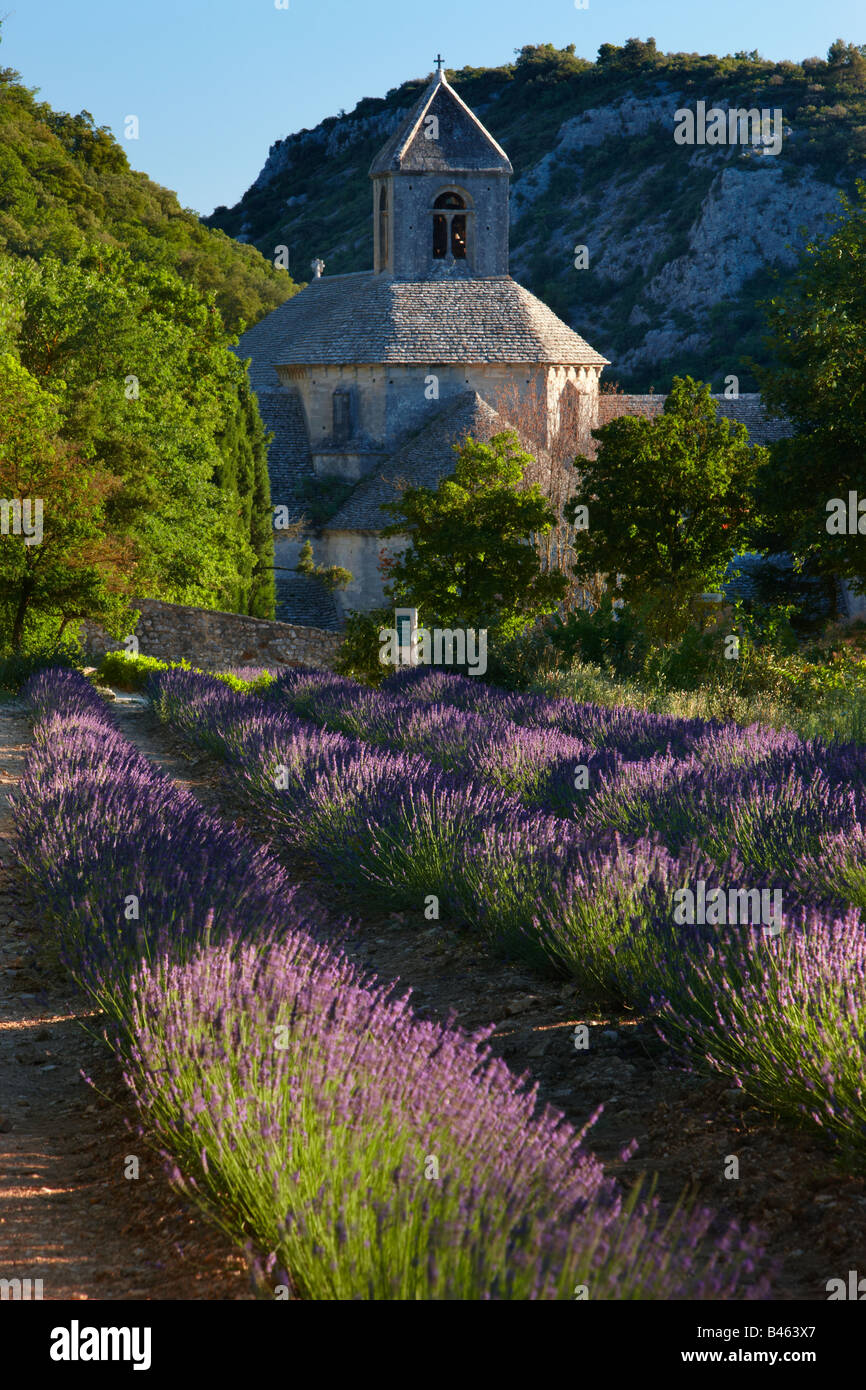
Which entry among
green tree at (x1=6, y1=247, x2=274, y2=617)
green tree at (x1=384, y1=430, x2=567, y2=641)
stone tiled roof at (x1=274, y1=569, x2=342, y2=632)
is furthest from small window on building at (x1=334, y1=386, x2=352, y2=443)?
green tree at (x1=384, y1=430, x2=567, y2=641)

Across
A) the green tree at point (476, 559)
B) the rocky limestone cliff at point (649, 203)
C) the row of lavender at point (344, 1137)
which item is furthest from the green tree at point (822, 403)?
the rocky limestone cliff at point (649, 203)

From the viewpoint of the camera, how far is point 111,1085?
4.23 m

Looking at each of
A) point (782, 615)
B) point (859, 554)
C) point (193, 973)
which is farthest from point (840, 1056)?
point (859, 554)

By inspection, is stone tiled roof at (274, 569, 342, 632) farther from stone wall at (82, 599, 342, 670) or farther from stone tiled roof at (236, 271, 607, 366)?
stone wall at (82, 599, 342, 670)

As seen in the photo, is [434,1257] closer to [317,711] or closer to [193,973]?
[193,973]

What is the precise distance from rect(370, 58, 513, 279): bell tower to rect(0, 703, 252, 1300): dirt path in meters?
46.1

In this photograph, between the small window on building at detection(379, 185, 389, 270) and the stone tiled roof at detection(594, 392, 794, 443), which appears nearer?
the stone tiled roof at detection(594, 392, 794, 443)

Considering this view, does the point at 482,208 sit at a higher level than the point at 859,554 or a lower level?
higher

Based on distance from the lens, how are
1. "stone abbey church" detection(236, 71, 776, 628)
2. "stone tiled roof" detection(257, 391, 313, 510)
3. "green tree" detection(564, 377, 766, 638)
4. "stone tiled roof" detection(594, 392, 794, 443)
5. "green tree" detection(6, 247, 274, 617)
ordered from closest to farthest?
"green tree" detection(564, 377, 766, 638)
"green tree" detection(6, 247, 274, 617)
"stone abbey church" detection(236, 71, 776, 628)
"stone tiled roof" detection(257, 391, 313, 510)
"stone tiled roof" detection(594, 392, 794, 443)

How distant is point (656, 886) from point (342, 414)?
41.9m

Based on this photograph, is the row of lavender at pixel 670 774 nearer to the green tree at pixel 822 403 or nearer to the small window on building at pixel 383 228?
the green tree at pixel 822 403

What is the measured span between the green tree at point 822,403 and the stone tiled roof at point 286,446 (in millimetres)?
24423

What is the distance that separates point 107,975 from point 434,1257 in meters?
2.36

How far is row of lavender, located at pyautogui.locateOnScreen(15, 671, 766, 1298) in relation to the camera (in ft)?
7.37
